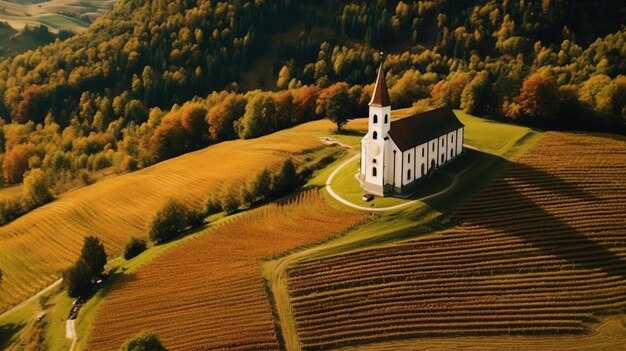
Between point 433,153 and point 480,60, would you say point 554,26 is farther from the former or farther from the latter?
point 433,153

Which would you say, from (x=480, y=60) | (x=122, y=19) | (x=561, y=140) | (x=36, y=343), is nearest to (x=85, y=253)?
(x=36, y=343)

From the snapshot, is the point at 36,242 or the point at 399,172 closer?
the point at 399,172

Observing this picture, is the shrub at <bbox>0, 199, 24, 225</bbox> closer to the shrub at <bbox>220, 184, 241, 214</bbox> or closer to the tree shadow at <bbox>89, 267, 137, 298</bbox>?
the tree shadow at <bbox>89, 267, 137, 298</bbox>

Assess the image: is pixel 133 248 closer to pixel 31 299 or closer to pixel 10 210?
pixel 31 299

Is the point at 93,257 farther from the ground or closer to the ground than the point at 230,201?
closer to the ground

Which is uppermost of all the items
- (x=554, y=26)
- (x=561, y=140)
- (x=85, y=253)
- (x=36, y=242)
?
(x=554, y=26)

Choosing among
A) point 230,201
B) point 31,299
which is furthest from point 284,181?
point 31,299
